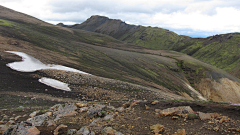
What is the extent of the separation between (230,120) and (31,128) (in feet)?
42.0

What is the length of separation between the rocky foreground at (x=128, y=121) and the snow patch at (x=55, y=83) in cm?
1291

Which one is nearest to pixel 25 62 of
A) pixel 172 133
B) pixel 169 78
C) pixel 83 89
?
pixel 83 89

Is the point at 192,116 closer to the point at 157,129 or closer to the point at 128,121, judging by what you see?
the point at 157,129

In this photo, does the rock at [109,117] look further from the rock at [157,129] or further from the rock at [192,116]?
the rock at [192,116]

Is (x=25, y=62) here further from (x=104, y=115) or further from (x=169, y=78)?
(x=169, y=78)

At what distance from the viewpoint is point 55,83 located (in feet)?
93.9

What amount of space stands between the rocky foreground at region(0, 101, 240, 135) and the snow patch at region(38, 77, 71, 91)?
12.9 meters

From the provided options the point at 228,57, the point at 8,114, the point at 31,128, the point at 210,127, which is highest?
the point at 228,57

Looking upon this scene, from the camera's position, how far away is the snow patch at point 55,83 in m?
27.4

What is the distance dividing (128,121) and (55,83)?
21.1 m

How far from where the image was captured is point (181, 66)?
265 ft

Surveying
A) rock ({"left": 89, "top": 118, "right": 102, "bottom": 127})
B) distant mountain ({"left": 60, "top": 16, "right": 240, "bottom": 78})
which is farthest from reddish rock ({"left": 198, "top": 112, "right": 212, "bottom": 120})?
Answer: distant mountain ({"left": 60, "top": 16, "right": 240, "bottom": 78})

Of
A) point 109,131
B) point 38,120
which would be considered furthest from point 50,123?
point 109,131

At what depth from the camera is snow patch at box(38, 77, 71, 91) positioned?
2737 centimetres
